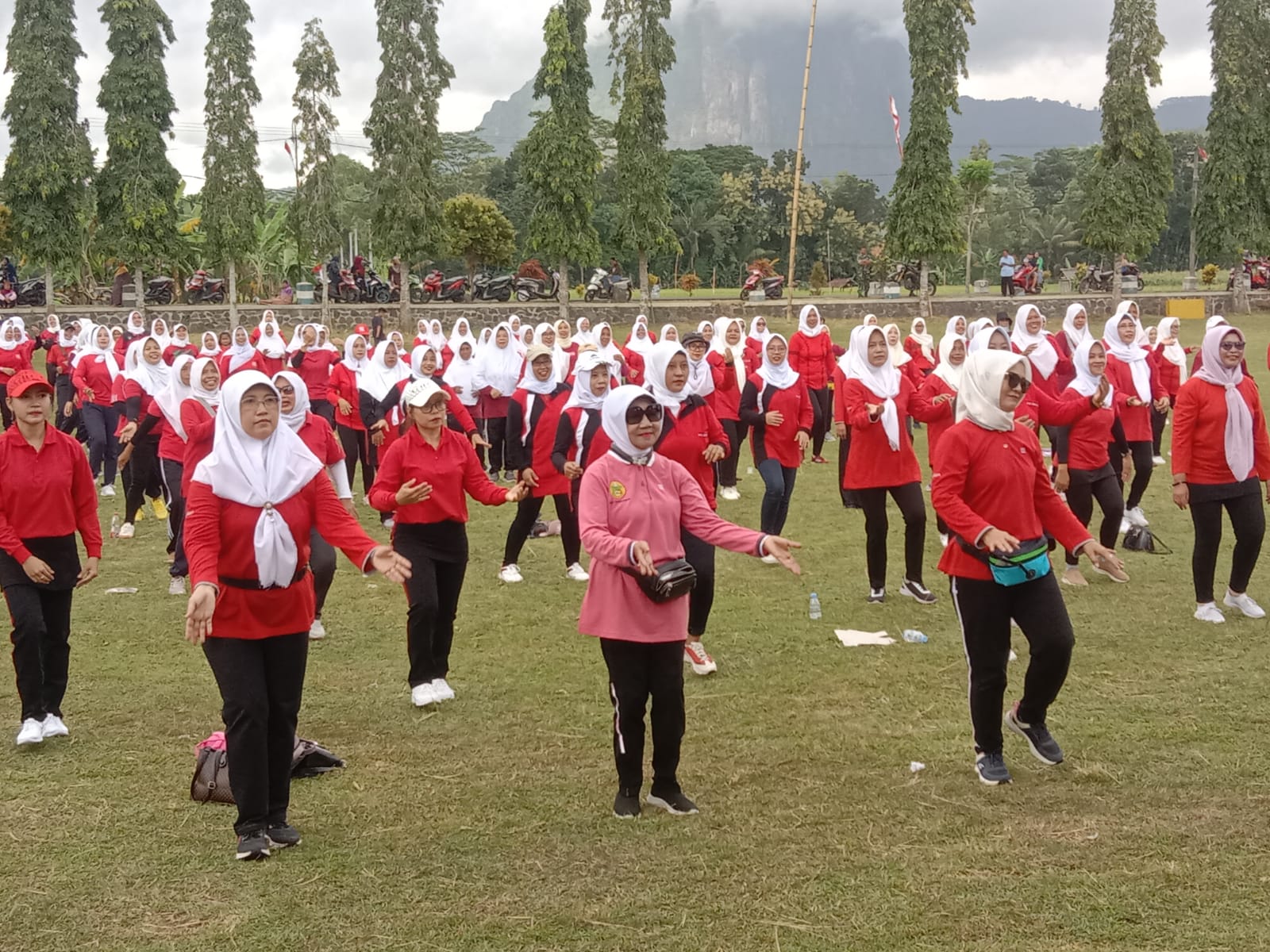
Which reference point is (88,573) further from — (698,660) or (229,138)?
(229,138)

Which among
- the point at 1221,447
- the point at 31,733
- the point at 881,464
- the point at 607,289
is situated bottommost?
the point at 31,733

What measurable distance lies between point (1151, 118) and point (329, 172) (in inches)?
928

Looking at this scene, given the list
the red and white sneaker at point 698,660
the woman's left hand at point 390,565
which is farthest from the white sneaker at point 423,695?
the woman's left hand at point 390,565

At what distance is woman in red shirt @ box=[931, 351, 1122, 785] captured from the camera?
487 centimetres

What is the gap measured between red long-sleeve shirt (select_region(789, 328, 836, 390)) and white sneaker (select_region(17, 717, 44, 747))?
9871 millimetres

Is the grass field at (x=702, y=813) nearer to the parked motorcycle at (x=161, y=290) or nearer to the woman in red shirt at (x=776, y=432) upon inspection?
the woman in red shirt at (x=776, y=432)

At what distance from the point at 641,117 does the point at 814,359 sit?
19257mm

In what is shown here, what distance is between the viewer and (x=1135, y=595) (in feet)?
27.0

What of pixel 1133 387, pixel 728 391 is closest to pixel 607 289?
pixel 728 391

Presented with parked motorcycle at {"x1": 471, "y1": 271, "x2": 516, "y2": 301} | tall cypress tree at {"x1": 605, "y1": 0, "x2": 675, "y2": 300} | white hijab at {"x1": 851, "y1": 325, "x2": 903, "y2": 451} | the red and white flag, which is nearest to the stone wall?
parked motorcycle at {"x1": 471, "y1": 271, "x2": 516, "y2": 301}

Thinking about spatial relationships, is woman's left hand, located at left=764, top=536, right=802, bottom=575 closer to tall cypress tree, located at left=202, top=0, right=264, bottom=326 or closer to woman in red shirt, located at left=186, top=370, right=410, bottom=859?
woman in red shirt, located at left=186, top=370, right=410, bottom=859

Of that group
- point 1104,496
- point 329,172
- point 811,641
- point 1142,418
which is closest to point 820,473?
point 1142,418

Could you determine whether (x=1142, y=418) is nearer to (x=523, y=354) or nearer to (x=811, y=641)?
(x=811, y=641)

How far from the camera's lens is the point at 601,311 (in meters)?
34.9
